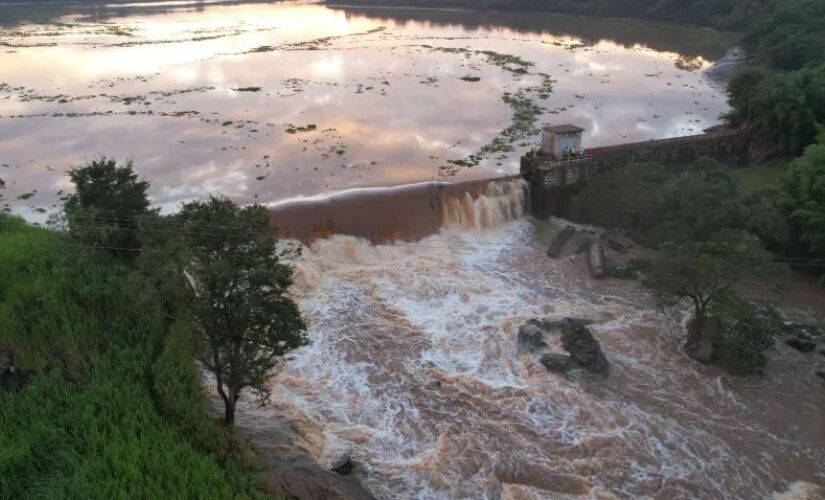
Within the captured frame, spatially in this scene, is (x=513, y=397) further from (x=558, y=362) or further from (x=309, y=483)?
(x=309, y=483)

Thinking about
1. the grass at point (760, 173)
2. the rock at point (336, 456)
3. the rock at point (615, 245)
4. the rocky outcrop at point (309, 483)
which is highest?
the grass at point (760, 173)

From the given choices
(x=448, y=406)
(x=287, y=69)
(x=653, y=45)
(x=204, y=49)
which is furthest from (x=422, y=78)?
(x=448, y=406)

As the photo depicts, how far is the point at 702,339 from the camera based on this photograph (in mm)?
18203

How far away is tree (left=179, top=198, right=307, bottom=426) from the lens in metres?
11.6

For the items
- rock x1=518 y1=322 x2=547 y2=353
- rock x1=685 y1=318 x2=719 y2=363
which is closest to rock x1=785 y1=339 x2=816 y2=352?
rock x1=685 y1=318 x2=719 y2=363

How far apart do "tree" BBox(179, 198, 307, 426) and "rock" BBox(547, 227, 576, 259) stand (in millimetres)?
14869

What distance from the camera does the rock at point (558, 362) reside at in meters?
17.4

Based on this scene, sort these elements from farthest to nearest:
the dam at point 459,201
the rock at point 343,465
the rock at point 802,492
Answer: the dam at point 459,201, the rock at point 802,492, the rock at point 343,465

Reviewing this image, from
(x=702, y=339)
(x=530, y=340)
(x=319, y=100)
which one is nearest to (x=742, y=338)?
(x=702, y=339)

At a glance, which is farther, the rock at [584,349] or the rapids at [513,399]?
the rock at [584,349]

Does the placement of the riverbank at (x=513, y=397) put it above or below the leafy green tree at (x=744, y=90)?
below

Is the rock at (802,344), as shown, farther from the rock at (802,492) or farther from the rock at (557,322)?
the rock at (557,322)

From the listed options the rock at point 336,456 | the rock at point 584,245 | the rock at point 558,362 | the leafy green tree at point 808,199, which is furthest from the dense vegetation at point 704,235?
the rock at point 336,456

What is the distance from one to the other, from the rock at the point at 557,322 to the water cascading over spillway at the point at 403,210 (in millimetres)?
7722
